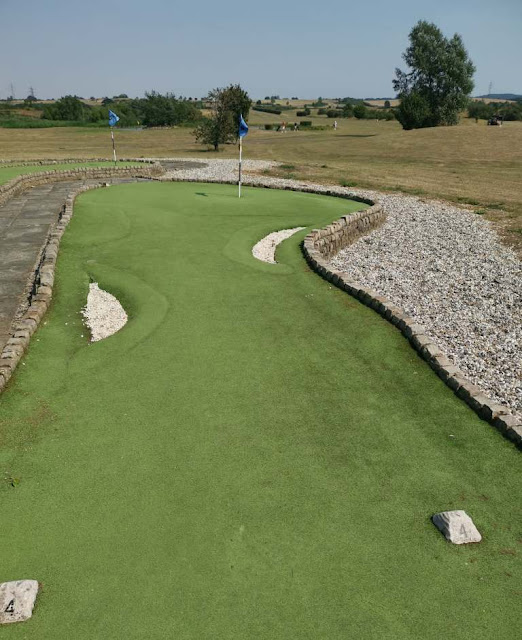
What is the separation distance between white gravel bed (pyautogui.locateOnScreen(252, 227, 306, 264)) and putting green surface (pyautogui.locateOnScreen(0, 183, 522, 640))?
3.83 meters

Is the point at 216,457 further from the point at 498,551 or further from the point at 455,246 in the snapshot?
the point at 455,246

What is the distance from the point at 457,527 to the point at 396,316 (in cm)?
492

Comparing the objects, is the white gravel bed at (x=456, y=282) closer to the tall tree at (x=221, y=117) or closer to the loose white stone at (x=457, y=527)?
the loose white stone at (x=457, y=527)

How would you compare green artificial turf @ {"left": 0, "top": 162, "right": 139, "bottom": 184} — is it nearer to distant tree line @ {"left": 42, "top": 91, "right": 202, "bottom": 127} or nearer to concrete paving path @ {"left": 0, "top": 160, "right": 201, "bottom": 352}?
concrete paving path @ {"left": 0, "top": 160, "right": 201, "bottom": 352}

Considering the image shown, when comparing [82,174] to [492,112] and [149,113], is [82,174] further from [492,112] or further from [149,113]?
[492,112]

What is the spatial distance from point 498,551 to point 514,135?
51.3m

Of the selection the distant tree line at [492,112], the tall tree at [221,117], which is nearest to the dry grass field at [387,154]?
the tall tree at [221,117]

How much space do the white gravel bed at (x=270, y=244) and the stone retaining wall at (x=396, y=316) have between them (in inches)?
39.5

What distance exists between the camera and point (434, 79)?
60.9 meters

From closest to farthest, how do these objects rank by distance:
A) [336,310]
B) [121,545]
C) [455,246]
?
[121,545] → [336,310] → [455,246]

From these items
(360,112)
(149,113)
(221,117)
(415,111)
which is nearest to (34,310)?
(221,117)

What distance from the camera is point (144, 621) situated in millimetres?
3930

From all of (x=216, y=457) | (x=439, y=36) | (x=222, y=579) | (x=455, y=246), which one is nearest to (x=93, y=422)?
(x=216, y=457)

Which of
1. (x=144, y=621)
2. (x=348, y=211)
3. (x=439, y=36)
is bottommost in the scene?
(x=144, y=621)
